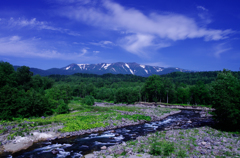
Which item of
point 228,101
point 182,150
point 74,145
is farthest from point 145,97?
point 182,150

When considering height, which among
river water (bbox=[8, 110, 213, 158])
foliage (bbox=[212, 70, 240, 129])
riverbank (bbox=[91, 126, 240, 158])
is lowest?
river water (bbox=[8, 110, 213, 158])

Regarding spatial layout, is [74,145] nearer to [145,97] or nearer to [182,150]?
[182,150]

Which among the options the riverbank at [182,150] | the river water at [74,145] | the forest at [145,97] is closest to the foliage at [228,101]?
the forest at [145,97]

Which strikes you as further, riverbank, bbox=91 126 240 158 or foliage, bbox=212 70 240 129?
foliage, bbox=212 70 240 129

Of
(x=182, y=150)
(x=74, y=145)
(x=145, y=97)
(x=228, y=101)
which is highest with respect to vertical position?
(x=228, y=101)

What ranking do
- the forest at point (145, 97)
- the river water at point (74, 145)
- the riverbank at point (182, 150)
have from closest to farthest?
1. the riverbank at point (182, 150)
2. the river water at point (74, 145)
3. the forest at point (145, 97)

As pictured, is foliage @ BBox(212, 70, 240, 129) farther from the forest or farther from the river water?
the river water

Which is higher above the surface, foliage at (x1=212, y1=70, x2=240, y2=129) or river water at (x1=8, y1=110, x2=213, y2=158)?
foliage at (x1=212, y1=70, x2=240, y2=129)

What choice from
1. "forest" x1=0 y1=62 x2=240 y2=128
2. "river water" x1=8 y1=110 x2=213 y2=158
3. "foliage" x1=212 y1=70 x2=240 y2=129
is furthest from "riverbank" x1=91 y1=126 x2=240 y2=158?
"forest" x1=0 y1=62 x2=240 y2=128

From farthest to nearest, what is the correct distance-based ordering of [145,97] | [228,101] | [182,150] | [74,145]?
[145,97] < [228,101] < [74,145] < [182,150]

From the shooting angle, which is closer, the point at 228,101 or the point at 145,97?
the point at 228,101

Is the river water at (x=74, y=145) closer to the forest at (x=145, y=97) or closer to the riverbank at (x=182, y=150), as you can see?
the riverbank at (x=182, y=150)

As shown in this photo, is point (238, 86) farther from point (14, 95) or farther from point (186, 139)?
point (14, 95)

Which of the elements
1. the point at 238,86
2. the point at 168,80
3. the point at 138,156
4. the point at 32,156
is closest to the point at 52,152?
the point at 32,156
